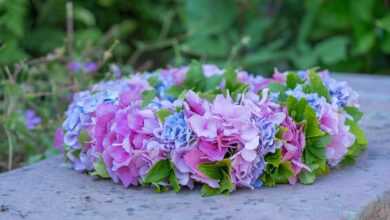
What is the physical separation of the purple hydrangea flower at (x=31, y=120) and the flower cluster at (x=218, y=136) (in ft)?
1.79

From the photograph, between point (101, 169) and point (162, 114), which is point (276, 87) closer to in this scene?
point (162, 114)

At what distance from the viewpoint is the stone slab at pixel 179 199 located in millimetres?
1382

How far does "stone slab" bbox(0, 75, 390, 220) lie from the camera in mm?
1382

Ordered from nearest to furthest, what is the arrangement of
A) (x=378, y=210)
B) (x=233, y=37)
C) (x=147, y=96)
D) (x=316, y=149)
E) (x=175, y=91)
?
(x=378, y=210), (x=316, y=149), (x=147, y=96), (x=175, y=91), (x=233, y=37)

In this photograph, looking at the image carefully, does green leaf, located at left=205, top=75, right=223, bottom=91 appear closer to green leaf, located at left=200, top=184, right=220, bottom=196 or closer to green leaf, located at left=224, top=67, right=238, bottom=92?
green leaf, located at left=224, top=67, right=238, bottom=92

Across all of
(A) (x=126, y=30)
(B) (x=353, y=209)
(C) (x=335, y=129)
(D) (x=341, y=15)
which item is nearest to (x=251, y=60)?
(D) (x=341, y=15)

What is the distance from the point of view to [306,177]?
5.11 ft

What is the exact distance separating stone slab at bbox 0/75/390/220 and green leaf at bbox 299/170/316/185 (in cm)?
1

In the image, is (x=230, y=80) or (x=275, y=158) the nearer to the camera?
(x=275, y=158)

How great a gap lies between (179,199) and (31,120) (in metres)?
0.94

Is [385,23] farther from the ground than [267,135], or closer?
farther from the ground

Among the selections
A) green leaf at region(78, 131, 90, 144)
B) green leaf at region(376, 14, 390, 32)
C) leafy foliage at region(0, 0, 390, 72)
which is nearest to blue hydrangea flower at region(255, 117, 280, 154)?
green leaf at region(78, 131, 90, 144)

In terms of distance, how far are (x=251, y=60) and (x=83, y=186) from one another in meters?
1.73

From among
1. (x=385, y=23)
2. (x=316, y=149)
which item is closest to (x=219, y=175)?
(x=316, y=149)
